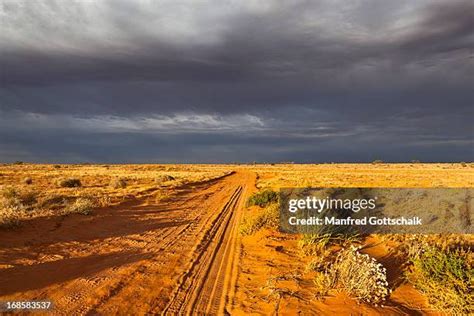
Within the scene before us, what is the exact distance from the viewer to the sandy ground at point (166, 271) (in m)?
6.72

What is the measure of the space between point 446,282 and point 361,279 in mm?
1572

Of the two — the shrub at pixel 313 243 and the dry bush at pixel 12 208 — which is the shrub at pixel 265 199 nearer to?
the shrub at pixel 313 243

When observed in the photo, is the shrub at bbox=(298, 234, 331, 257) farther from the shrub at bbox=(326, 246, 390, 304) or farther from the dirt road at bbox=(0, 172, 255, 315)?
the dirt road at bbox=(0, 172, 255, 315)

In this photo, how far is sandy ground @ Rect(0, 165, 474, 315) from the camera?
6.72m

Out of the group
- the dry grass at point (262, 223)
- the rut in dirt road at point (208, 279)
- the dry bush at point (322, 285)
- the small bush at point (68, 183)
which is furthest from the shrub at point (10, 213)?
the small bush at point (68, 183)

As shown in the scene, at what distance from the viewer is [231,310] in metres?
6.51

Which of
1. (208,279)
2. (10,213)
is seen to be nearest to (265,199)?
(208,279)

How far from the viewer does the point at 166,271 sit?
8688mm

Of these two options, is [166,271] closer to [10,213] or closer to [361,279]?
[361,279]

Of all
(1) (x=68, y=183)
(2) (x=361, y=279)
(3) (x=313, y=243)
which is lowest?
(2) (x=361, y=279)

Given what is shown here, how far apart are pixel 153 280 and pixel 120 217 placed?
843 cm

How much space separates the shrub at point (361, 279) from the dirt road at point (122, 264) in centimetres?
237

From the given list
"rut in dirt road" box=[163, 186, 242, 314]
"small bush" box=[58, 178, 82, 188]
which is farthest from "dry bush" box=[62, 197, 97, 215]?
"small bush" box=[58, 178, 82, 188]

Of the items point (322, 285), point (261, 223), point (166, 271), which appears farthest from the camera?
point (261, 223)
